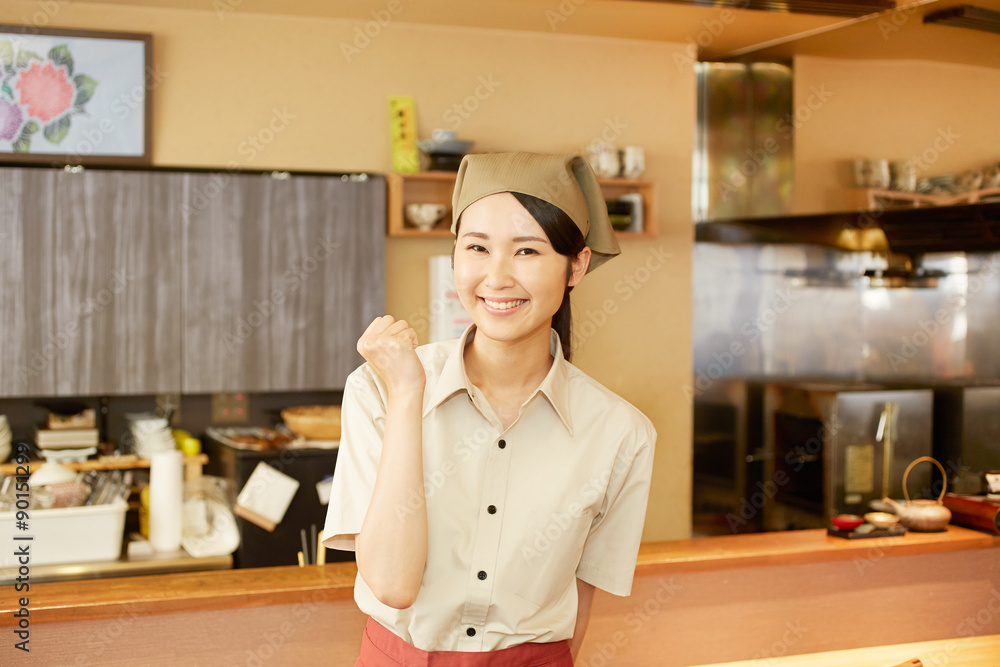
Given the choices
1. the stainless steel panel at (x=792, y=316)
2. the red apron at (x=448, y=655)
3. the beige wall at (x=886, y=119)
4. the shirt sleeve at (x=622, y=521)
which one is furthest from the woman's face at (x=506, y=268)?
the stainless steel panel at (x=792, y=316)

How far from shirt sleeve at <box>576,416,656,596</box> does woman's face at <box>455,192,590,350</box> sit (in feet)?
0.85

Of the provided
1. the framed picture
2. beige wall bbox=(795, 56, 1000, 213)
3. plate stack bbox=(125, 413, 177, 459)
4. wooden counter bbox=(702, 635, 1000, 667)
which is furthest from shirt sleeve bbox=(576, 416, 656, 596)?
the framed picture

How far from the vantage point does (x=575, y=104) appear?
3953 millimetres

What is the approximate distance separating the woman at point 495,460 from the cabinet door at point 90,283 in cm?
225

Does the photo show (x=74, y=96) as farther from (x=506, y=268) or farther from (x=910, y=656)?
(x=910, y=656)

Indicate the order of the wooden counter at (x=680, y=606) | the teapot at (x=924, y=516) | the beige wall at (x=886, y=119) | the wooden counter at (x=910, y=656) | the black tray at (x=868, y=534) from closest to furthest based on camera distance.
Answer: the wooden counter at (x=680, y=606), the wooden counter at (x=910, y=656), the black tray at (x=868, y=534), the teapot at (x=924, y=516), the beige wall at (x=886, y=119)

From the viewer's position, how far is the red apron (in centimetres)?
125

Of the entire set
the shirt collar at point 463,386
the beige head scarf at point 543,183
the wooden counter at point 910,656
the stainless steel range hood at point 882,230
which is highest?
the stainless steel range hood at point 882,230

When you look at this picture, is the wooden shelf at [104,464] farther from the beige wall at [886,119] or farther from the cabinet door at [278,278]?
the beige wall at [886,119]

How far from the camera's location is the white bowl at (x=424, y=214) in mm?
→ 3611

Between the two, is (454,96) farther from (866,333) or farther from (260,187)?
(866,333)

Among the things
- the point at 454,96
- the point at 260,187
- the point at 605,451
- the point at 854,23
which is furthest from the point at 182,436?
the point at 854,23

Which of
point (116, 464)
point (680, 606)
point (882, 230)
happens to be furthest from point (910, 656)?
point (116, 464)

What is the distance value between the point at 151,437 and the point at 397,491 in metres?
2.56
